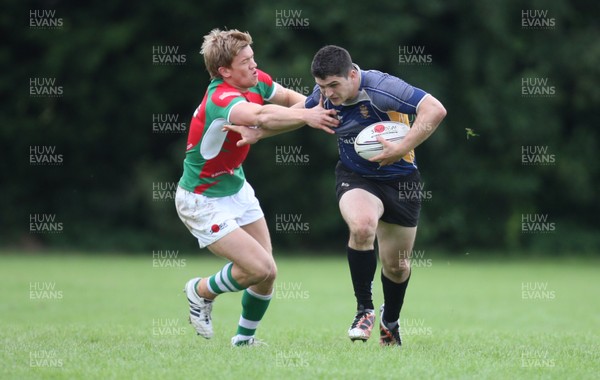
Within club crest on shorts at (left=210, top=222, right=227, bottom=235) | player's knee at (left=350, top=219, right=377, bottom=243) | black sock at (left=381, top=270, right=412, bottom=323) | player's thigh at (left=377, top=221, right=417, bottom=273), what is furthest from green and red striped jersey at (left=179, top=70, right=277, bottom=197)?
black sock at (left=381, top=270, right=412, bottom=323)

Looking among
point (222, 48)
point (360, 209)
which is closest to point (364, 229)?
point (360, 209)

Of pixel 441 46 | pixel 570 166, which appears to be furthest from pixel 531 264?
pixel 441 46

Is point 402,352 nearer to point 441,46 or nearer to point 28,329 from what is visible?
point 28,329

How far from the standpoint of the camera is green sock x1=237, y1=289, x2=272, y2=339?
6.97m

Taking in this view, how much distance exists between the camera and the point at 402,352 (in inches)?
245

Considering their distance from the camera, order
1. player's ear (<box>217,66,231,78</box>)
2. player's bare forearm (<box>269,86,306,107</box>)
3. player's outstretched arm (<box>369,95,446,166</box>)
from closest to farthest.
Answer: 1. player's outstretched arm (<box>369,95,446,166</box>)
2. player's ear (<box>217,66,231,78</box>)
3. player's bare forearm (<box>269,86,306,107</box>)

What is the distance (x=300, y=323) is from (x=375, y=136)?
4.28 m

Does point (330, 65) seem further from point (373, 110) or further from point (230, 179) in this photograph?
point (230, 179)

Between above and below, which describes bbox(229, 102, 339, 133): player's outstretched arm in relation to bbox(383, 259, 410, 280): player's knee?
above

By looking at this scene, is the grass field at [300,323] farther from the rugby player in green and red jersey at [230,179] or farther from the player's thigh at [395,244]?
the player's thigh at [395,244]

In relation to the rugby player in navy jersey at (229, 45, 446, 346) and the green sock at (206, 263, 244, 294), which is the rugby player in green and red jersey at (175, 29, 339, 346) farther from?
the rugby player in navy jersey at (229, 45, 446, 346)

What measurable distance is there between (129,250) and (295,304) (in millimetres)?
10537

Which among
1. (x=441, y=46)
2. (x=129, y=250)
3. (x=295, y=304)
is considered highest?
(x=441, y=46)

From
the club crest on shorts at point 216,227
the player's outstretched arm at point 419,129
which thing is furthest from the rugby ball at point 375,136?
the club crest on shorts at point 216,227
